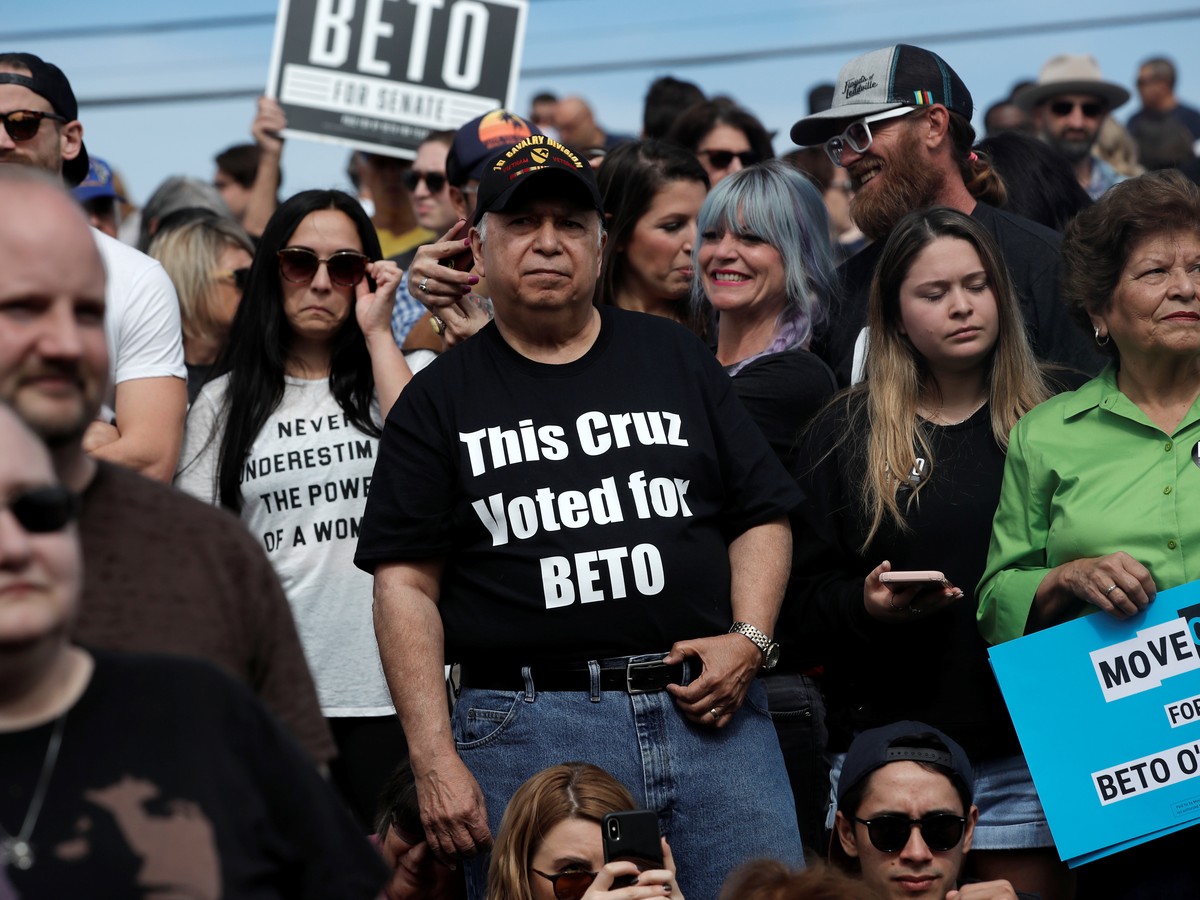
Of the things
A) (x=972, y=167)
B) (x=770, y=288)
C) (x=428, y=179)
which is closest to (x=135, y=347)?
(x=770, y=288)

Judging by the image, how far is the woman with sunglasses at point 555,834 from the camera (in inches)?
132

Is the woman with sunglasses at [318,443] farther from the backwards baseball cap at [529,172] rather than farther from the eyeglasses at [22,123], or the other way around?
the backwards baseball cap at [529,172]

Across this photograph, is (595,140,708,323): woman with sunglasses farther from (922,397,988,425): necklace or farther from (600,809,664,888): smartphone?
(600,809,664,888): smartphone

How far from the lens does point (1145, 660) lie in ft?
11.5

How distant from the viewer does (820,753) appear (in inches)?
161

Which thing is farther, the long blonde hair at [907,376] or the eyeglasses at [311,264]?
the eyeglasses at [311,264]

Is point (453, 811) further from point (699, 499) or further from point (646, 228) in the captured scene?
point (646, 228)

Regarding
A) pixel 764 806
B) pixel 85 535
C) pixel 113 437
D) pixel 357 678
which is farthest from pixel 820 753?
pixel 85 535

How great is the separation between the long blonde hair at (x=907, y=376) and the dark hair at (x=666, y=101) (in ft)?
10.6

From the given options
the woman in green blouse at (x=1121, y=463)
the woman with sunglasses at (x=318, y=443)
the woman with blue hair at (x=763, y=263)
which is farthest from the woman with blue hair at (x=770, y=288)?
the woman with sunglasses at (x=318, y=443)

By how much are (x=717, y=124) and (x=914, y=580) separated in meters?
3.21

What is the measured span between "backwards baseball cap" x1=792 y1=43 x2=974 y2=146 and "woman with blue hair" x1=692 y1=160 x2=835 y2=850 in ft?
1.27

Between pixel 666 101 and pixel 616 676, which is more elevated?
pixel 666 101

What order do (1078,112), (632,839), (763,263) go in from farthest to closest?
(1078,112) → (763,263) → (632,839)
